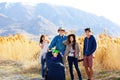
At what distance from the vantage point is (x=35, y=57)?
21250 millimetres

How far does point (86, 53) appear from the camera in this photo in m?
12.9

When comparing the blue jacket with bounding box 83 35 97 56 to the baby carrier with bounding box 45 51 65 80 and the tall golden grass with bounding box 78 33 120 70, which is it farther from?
the tall golden grass with bounding box 78 33 120 70

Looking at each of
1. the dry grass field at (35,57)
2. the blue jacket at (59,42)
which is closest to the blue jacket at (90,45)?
the blue jacket at (59,42)

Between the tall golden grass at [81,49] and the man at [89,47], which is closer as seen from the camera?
the man at [89,47]

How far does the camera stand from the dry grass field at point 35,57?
1554 cm

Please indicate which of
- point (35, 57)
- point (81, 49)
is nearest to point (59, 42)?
point (81, 49)

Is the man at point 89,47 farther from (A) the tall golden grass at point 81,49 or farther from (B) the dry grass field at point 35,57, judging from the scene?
(A) the tall golden grass at point 81,49

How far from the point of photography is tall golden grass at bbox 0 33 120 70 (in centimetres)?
1583

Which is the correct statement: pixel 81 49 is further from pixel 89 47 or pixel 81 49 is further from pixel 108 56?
pixel 89 47

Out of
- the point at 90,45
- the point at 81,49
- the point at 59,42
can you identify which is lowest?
the point at 81,49

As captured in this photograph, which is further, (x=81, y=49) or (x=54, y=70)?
(x=81, y=49)

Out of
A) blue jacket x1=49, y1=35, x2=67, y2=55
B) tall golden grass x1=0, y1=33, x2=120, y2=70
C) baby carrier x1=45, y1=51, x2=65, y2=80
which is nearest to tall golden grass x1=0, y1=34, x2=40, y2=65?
tall golden grass x1=0, y1=33, x2=120, y2=70

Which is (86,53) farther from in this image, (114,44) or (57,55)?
(114,44)

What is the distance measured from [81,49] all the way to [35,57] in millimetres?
4923
